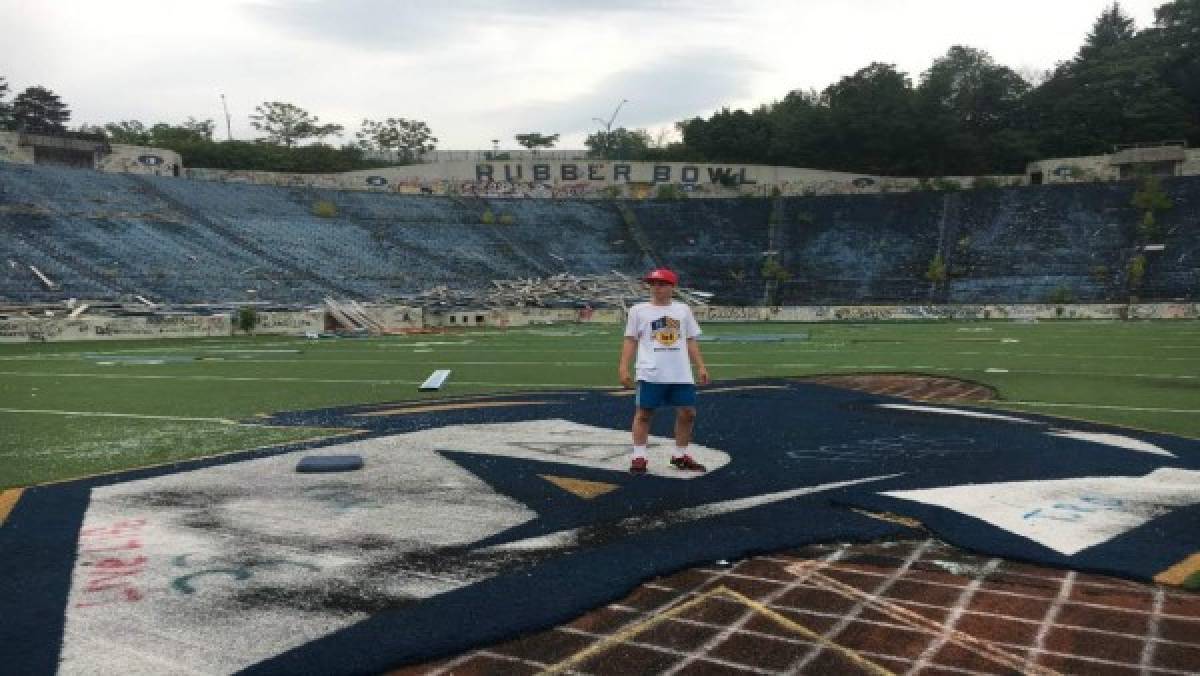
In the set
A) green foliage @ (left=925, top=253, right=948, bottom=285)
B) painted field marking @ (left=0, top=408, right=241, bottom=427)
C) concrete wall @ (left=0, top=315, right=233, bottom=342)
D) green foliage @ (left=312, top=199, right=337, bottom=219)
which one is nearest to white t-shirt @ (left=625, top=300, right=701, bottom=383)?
painted field marking @ (left=0, top=408, right=241, bottom=427)

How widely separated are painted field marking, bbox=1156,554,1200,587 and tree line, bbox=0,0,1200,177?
85.3 meters

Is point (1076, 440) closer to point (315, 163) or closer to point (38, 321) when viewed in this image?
point (38, 321)

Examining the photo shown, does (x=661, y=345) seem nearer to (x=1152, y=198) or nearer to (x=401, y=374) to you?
(x=401, y=374)

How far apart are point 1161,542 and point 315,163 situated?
92.2m

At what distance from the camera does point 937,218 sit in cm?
6669

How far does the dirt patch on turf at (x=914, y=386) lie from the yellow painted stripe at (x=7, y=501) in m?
11.2

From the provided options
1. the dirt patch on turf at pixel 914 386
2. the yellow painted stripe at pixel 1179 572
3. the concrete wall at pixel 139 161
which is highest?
the concrete wall at pixel 139 161

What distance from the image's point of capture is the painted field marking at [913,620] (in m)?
4.05

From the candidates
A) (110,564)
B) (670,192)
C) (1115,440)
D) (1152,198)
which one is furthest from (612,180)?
(110,564)

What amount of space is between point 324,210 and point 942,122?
5798cm

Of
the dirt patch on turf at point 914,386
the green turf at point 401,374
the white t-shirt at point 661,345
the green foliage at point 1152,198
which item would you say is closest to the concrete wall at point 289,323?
the green turf at point 401,374

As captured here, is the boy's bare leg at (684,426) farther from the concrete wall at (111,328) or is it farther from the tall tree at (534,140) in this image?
the tall tree at (534,140)

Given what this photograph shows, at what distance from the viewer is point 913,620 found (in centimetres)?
452

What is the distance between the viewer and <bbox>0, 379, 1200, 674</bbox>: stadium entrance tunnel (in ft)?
14.7
